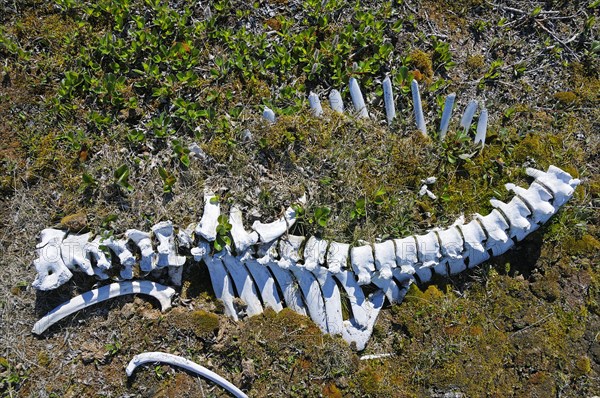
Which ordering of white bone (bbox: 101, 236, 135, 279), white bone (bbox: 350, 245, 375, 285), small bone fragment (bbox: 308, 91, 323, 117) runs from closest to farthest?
1. white bone (bbox: 101, 236, 135, 279)
2. white bone (bbox: 350, 245, 375, 285)
3. small bone fragment (bbox: 308, 91, 323, 117)

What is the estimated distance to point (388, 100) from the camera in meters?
4.45

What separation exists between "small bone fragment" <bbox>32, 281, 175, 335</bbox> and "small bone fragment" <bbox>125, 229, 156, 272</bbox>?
187mm

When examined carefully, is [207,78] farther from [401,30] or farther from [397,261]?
[397,261]

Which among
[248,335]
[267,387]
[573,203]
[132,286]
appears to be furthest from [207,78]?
[573,203]

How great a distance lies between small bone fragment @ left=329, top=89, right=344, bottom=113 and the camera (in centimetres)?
441

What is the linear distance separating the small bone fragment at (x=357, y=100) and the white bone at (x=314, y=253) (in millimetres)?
1301

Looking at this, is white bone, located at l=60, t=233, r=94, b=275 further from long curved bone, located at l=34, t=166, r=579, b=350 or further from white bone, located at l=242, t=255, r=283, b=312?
white bone, located at l=242, t=255, r=283, b=312

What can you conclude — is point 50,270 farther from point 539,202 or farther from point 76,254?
point 539,202

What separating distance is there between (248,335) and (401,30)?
3269 millimetres

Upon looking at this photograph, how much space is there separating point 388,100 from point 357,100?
0.28 m

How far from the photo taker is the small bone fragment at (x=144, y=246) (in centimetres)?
385

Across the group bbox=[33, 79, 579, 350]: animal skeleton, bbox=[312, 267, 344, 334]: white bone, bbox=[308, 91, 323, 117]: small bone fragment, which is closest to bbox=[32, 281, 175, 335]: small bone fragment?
bbox=[33, 79, 579, 350]: animal skeleton

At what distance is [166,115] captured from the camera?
4484 mm

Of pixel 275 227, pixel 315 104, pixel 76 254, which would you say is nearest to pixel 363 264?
pixel 275 227
